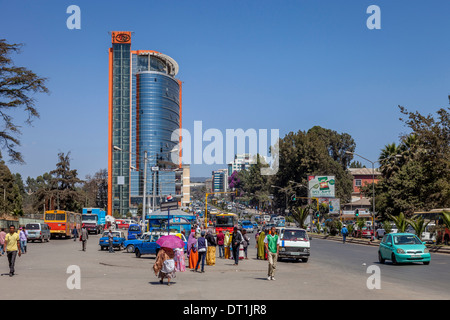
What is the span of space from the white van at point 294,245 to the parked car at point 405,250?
4.16 metres

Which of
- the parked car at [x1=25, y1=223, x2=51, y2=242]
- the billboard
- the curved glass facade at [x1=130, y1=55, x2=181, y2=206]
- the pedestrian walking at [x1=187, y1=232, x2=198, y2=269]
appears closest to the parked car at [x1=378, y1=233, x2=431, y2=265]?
the pedestrian walking at [x1=187, y1=232, x2=198, y2=269]

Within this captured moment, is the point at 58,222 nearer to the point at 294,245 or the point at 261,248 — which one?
the point at 261,248

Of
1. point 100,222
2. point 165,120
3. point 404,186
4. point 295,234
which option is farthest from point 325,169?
point 165,120

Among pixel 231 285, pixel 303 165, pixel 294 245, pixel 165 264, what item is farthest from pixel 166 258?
pixel 303 165

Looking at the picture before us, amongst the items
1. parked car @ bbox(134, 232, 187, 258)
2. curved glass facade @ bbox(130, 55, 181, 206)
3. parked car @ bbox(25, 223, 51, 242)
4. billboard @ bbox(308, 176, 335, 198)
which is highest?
curved glass facade @ bbox(130, 55, 181, 206)

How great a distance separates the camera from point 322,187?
8250 centimetres

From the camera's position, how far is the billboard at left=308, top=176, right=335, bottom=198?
81.7 metres

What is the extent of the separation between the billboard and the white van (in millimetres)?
55774

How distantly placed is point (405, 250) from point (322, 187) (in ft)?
195

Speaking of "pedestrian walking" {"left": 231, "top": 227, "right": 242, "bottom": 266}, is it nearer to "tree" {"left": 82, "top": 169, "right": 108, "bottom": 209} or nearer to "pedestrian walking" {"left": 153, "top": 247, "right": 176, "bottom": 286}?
"pedestrian walking" {"left": 153, "top": 247, "right": 176, "bottom": 286}

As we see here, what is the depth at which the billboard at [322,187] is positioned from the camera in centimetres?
8174

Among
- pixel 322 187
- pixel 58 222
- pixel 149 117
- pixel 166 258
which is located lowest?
pixel 58 222
